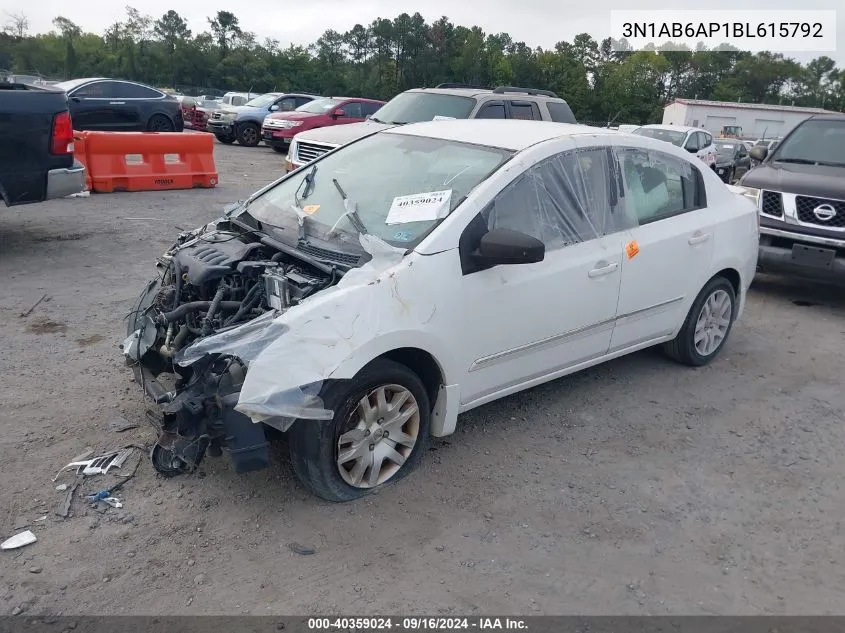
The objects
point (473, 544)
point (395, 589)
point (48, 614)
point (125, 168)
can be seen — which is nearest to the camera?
point (48, 614)

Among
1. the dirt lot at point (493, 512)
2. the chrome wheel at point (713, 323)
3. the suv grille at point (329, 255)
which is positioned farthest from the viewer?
the chrome wheel at point (713, 323)

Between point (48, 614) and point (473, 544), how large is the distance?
1.72m

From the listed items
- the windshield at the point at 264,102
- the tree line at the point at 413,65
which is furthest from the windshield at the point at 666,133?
the tree line at the point at 413,65

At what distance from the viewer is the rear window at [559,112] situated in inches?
428

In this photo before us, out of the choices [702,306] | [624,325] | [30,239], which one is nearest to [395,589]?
[624,325]

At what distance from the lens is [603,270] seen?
14.0 ft

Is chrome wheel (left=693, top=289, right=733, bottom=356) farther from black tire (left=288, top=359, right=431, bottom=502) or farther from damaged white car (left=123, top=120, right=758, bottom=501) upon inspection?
black tire (left=288, top=359, right=431, bottom=502)

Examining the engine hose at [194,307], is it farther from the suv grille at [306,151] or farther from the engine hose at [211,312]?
the suv grille at [306,151]

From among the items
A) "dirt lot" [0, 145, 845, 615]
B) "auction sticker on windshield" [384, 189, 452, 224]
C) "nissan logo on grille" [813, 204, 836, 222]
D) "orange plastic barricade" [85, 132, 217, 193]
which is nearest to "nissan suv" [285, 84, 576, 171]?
"orange plastic barricade" [85, 132, 217, 193]

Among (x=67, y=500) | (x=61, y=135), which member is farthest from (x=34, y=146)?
(x=67, y=500)

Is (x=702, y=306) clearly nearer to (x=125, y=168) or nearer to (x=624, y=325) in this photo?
(x=624, y=325)

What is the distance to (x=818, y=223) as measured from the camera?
711cm

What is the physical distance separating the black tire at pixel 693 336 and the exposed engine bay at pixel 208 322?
280 cm

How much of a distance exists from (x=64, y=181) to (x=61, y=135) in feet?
1.49
